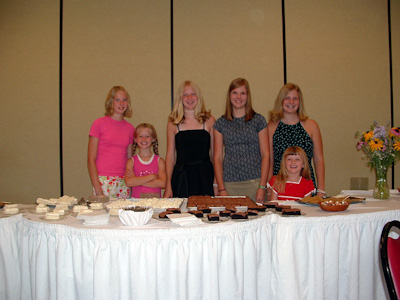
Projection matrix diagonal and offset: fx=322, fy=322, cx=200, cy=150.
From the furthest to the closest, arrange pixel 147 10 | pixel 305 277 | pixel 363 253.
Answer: pixel 147 10, pixel 363 253, pixel 305 277

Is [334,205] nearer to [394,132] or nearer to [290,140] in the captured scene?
[394,132]

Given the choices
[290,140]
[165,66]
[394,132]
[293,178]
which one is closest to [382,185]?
[394,132]

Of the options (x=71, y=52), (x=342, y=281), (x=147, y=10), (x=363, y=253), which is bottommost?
(x=342, y=281)

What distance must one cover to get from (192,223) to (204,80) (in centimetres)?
305

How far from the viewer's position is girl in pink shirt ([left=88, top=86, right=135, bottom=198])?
3.11m

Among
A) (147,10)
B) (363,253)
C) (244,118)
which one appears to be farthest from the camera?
(147,10)

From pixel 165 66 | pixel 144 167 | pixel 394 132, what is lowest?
pixel 144 167

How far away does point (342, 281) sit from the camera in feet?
6.17

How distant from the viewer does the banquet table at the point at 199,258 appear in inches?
60.8

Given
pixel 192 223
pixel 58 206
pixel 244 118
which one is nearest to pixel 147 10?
pixel 244 118

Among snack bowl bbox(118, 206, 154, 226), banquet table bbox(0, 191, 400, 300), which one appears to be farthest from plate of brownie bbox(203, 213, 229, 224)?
snack bowl bbox(118, 206, 154, 226)

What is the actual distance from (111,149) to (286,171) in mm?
1660

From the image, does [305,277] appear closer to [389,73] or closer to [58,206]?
[58,206]

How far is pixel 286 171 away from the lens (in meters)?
2.72
